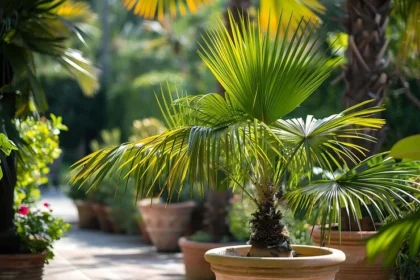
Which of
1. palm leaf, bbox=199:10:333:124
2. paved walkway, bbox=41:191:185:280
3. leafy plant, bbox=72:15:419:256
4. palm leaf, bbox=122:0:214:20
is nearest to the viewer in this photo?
leafy plant, bbox=72:15:419:256

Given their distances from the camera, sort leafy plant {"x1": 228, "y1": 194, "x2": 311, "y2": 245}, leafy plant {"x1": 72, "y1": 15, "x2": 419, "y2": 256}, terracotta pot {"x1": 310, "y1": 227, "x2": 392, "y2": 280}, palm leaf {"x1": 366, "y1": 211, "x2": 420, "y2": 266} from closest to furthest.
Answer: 1. palm leaf {"x1": 366, "y1": 211, "x2": 420, "y2": 266}
2. leafy plant {"x1": 72, "y1": 15, "x2": 419, "y2": 256}
3. terracotta pot {"x1": 310, "y1": 227, "x2": 392, "y2": 280}
4. leafy plant {"x1": 228, "y1": 194, "x2": 311, "y2": 245}

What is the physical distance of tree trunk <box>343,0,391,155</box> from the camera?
7617 mm

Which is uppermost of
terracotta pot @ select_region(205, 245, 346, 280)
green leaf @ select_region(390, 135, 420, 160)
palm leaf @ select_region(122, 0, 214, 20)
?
palm leaf @ select_region(122, 0, 214, 20)

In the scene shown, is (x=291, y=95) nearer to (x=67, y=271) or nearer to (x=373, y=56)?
(x=373, y=56)

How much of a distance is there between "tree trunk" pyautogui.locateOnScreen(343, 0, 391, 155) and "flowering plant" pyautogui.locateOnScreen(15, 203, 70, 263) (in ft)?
10.4

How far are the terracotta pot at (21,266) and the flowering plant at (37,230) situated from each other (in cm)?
17

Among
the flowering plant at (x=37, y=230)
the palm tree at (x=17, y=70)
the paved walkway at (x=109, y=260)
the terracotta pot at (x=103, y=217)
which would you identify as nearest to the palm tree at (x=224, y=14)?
the paved walkway at (x=109, y=260)

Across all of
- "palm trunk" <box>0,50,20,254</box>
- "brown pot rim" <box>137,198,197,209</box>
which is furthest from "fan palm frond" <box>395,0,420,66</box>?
"brown pot rim" <box>137,198,197,209</box>

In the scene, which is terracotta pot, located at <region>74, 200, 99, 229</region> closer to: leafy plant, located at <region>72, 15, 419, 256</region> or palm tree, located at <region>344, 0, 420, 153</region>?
palm tree, located at <region>344, 0, 420, 153</region>

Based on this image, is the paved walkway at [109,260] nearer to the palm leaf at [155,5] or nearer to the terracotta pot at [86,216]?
the terracotta pot at [86,216]

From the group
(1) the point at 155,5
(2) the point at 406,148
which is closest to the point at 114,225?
(1) the point at 155,5

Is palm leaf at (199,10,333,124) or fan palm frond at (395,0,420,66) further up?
fan palm frond at (395,0,420,66)

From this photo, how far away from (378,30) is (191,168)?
11.3 feet

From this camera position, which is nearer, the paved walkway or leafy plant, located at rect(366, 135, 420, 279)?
leafy plant, located at rect(366, 135, 420, 279)
